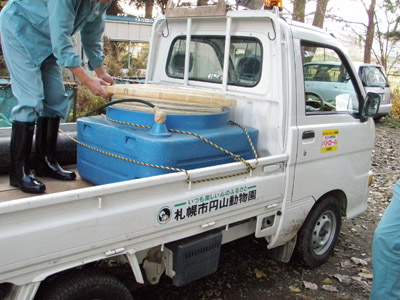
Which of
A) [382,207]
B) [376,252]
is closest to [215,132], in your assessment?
[376,252]

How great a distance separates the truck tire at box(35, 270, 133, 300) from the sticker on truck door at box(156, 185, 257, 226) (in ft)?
1.37

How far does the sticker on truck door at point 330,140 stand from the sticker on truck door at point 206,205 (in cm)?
90

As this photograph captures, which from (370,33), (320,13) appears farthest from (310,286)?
(370,33)

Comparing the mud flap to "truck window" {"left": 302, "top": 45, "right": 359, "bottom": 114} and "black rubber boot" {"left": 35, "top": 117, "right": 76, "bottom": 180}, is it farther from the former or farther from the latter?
"black rubber boot" {"left": 35, "top": 117, "right": 76, "bottom": 180}

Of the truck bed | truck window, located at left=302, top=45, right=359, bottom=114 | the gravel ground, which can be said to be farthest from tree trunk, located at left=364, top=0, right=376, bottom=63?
the truck bed

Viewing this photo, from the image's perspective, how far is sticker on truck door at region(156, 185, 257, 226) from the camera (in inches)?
94.7

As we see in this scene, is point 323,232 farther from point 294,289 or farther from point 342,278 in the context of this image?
point 294,289

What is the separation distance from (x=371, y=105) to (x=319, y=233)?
4.22 feet

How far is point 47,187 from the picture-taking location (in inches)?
110

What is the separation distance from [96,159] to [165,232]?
0.78 m

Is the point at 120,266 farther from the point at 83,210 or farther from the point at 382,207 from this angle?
the point at 382,207

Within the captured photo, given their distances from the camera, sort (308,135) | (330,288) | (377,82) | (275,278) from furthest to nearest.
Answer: (377,82) < (275,278) < (330,288) < (308,135)

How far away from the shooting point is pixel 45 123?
304 centimetres

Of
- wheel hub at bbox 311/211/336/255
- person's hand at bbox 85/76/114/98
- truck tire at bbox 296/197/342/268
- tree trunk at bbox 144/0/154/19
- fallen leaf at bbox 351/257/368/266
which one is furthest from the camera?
tree trunk at bbox 144/0/154/19
